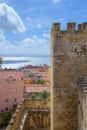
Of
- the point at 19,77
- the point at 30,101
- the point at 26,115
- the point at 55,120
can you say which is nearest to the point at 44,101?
the point at 30,101

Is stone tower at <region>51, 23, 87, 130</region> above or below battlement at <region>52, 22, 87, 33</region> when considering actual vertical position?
below

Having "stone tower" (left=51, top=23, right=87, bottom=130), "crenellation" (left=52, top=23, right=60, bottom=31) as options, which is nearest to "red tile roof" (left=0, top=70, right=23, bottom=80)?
"stone tower" (left=51, top=23, right=87, bottom=130)

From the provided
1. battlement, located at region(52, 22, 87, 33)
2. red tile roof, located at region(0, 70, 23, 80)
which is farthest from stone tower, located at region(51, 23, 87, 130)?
red tile roof, located at region(0, 70, 23, 80)

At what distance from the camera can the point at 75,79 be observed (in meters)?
14.8

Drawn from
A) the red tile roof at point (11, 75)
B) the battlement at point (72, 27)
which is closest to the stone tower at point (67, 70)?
the battlement at point (72, 27)

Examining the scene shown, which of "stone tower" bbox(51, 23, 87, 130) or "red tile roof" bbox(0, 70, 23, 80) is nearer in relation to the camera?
"stone tower" bbox(51, 23, 87, 130)

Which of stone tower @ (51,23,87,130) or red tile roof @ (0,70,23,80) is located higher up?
red tile roof @ (0,70,23,80)

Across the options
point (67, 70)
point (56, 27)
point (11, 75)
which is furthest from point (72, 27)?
point (11, 75)

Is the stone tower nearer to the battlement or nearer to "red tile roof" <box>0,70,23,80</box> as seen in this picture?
the battlement

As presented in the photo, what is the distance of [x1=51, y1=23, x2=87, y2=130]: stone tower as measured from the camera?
14.6 metres

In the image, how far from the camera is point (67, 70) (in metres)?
14.7

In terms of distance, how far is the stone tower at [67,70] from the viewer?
14.6 metres

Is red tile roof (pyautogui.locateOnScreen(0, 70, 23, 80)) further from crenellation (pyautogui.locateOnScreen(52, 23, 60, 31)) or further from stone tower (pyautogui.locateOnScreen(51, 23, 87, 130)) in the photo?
crenellation (pyautogui.locateOnScreen(52, 23, 60, 31))

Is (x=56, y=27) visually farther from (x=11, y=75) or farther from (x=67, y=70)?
(x=11, y=75)
